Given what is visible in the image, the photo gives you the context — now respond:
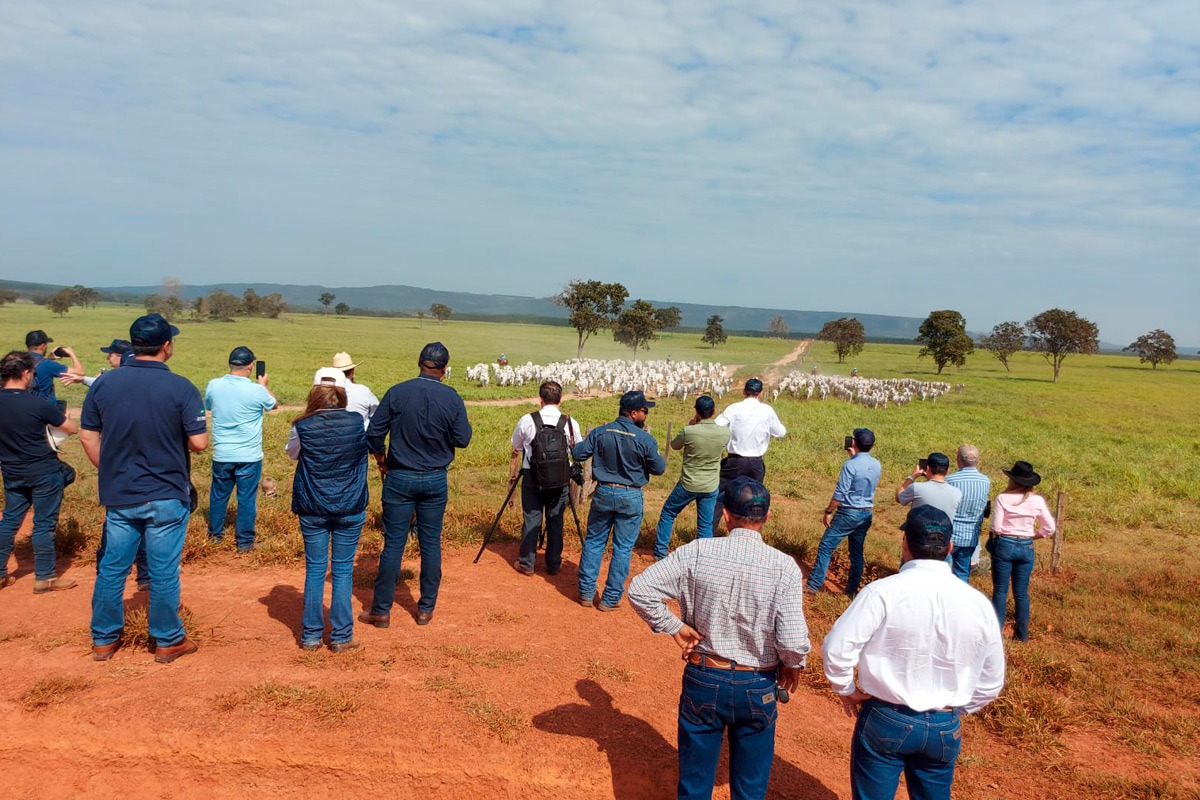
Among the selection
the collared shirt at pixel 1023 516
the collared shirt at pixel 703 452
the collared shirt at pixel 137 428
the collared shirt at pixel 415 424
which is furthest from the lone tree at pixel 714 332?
the collared shirt at pixel 137 428

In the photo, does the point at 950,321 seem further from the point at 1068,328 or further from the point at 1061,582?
the point at 1061,582

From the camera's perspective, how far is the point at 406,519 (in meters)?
5.44

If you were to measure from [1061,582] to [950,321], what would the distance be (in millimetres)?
47450

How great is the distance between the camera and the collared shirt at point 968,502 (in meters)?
6.50

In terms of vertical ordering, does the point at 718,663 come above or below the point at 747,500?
below

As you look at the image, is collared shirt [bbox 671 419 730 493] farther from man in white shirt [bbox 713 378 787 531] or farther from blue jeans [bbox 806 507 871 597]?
blue jeans [bbox 806 507 871 597]

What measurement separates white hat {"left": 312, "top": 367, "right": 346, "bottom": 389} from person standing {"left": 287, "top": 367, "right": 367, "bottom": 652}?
129mm

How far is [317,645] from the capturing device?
5082 mm

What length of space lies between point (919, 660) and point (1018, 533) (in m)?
4.44

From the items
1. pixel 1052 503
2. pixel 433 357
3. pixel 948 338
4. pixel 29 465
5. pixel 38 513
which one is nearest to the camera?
pixel 433 357

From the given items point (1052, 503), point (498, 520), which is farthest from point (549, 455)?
point (1052, 503)

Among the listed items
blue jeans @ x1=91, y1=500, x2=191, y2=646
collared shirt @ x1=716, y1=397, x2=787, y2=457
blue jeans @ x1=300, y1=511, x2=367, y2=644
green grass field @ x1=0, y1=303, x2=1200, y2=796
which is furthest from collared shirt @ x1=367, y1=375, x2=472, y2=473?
collared shirt @ x1=716, y1=397, x2=787, y2=457

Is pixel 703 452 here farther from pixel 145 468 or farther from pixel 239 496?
pixel 239 496

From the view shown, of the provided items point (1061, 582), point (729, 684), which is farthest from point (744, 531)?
point (1061, 582)
